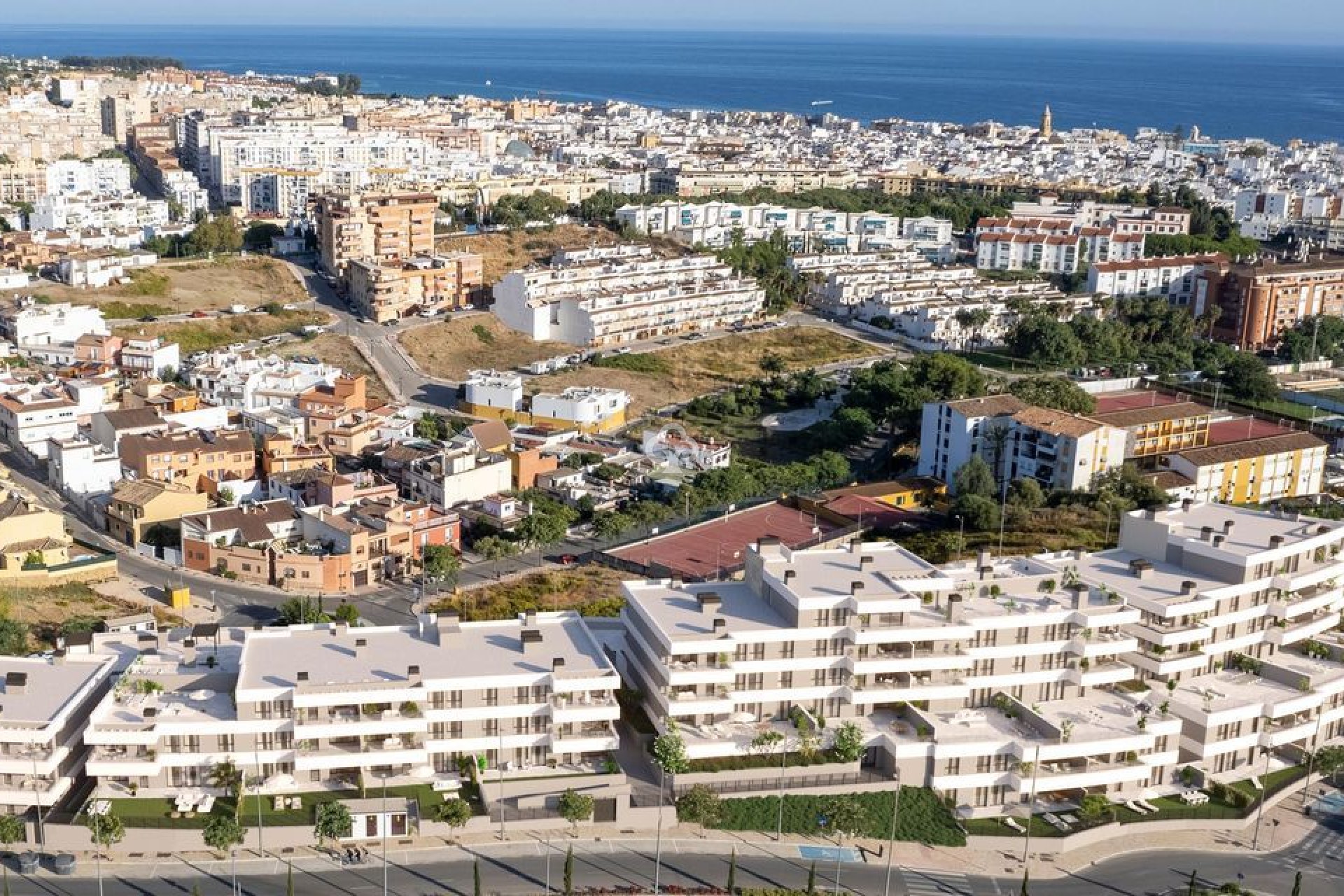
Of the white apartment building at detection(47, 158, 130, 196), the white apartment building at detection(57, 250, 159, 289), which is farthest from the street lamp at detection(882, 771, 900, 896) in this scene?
the white apartment building at detection(47, 158, 130, 196)

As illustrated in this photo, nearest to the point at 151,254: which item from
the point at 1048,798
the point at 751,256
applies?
the point at 751,256

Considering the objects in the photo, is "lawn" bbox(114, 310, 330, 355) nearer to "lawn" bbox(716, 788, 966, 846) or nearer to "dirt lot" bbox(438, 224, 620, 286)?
"dirt lot" bbox(438, 224, 620, 286)

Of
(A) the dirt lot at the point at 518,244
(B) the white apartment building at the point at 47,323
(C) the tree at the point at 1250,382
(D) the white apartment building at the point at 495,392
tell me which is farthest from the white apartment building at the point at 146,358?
(C) the tree at the point at 1250,382

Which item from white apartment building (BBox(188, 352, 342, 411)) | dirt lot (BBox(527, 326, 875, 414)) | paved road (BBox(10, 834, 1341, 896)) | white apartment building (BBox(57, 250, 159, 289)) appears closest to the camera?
paved road (BBox(10, 834, 1341, 896))

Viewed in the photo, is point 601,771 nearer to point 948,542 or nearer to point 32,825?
point 32,825

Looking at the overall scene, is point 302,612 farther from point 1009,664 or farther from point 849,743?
point 1009,664

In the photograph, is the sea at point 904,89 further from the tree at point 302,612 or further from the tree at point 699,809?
the tree at point 699,809
